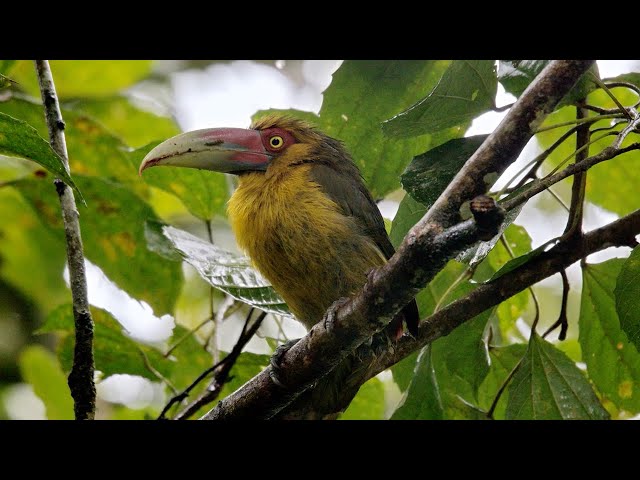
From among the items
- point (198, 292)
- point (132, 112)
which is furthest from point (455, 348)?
point (198, 292)

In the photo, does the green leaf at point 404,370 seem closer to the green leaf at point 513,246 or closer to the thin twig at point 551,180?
the green leaf at point 513,246

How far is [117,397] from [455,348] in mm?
2620

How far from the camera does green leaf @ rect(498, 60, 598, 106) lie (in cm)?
212

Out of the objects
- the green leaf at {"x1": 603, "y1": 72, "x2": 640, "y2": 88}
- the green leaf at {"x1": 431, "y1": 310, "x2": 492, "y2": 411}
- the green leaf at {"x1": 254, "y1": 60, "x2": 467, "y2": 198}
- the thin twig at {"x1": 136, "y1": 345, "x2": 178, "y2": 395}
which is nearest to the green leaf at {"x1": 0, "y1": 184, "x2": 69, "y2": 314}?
the thin twig at {"x1": 136, "y1": 345, "x2": 178, "y2": 395}

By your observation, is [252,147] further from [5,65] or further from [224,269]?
[5,65]

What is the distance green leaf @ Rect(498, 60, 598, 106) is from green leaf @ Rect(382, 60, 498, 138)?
5 cm

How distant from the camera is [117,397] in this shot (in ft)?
15.3

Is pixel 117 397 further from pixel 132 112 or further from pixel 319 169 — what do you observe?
pixel 319 169

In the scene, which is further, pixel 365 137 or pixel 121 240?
pixel 121 240

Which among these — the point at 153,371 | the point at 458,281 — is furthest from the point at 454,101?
the point at 153,371

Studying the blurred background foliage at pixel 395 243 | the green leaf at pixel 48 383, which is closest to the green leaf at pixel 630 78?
the blurred background foliage at pixel 395 243

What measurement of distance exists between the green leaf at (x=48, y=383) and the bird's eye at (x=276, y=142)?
1.45 metres

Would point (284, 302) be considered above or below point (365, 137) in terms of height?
below
